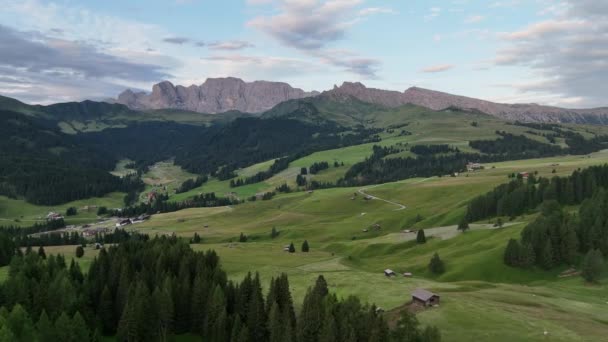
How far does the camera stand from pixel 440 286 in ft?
314

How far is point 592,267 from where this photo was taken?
10612 centimetres

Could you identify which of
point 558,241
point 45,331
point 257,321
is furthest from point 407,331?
point 558,241

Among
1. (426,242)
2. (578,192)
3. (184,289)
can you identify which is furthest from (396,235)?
(184,289)

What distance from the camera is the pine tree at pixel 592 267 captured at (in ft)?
349

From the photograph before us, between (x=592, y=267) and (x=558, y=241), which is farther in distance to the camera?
(x=558, y=241)

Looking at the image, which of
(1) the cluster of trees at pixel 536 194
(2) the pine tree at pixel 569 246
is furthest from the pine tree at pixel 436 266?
(1) the cluster of trees at pixel 536 194

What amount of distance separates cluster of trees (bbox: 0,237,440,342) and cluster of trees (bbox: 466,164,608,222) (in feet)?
384

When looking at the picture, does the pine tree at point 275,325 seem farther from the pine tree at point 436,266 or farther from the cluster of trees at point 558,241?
the cluster of trees at point 558,241

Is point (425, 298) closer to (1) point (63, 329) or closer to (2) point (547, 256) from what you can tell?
(2) point (547, 256)

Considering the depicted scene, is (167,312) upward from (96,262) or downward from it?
downward

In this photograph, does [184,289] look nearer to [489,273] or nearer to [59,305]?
[59,305]

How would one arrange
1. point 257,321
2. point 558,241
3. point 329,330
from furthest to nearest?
point 558,241, point 257,321, point 329,330

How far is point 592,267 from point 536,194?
2991 inches

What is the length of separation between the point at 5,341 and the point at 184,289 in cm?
3402
